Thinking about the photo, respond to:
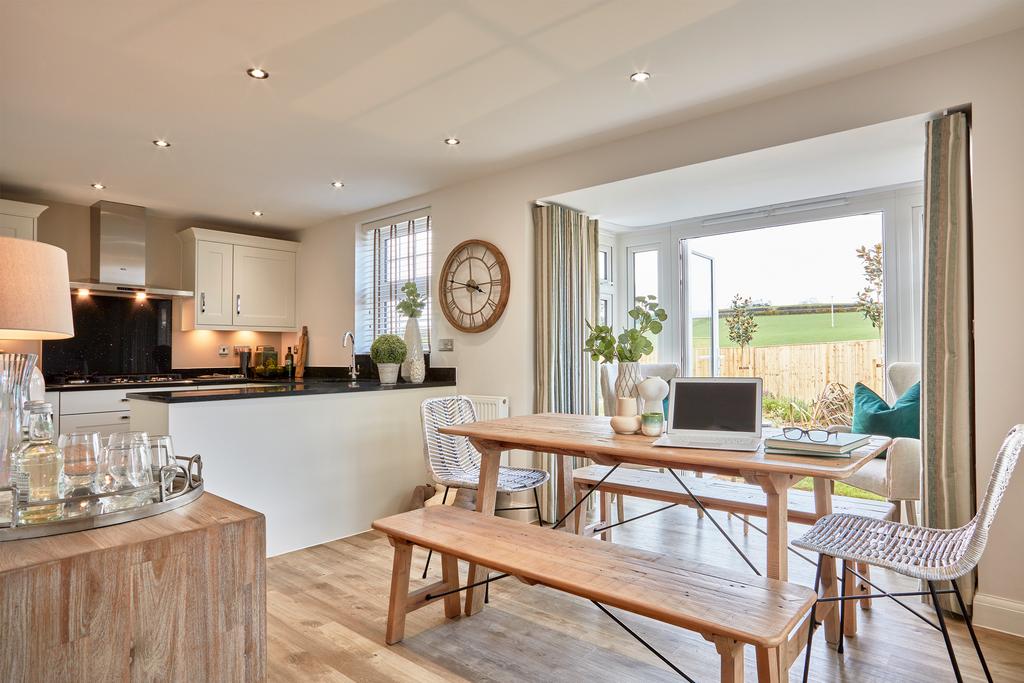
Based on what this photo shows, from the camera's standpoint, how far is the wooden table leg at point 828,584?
224cm

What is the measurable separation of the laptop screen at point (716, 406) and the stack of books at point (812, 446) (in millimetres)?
112

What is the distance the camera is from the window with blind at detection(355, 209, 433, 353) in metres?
4.93

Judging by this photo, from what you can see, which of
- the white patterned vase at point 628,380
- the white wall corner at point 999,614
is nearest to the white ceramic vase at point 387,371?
the white patterned vase at point 628,380

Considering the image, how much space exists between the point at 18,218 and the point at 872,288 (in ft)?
19.9

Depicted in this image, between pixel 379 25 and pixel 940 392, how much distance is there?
2828 mm

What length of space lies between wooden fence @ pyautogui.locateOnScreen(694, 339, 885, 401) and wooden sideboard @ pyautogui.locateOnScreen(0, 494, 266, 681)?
12.4 ft

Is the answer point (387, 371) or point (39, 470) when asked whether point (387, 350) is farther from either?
point (39, 470)

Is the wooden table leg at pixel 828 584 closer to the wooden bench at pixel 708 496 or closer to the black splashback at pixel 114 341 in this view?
the wooden bench at pixel 708 496

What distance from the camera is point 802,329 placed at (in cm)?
408

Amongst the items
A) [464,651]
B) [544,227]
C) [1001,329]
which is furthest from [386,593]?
[1001,329]

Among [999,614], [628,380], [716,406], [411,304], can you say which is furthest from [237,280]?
[999,614]

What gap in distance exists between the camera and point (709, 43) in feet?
7.89

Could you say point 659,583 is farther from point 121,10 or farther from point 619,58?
point 121,10

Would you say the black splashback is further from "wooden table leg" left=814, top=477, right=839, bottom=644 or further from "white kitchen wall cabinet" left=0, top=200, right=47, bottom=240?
"wooden table leg" left=814, top=477, right=839, bottom=644
